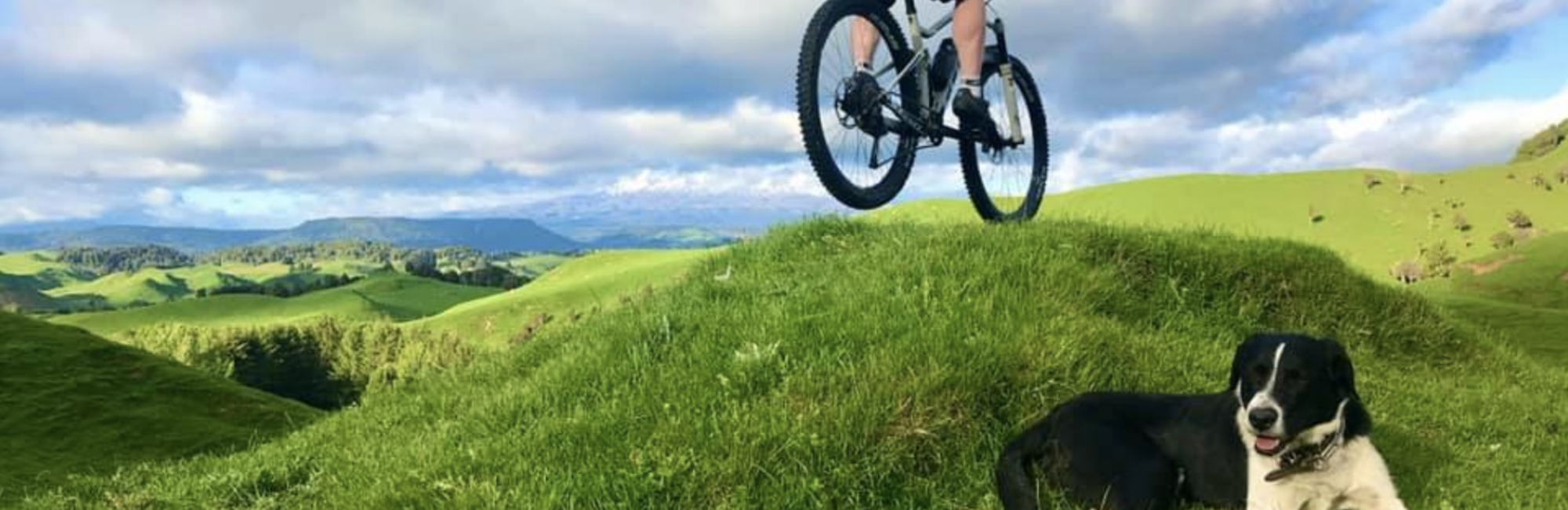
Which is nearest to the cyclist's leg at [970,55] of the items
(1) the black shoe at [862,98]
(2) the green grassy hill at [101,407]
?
(1) the black shoe at [862,98]

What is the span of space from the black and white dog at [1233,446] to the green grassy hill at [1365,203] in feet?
405

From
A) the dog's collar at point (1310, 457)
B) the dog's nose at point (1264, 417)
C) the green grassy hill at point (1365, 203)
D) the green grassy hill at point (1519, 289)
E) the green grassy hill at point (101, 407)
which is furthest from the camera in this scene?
the green grassy hill at point (1365, 203)

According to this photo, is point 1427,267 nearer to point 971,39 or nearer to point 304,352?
point 971,39

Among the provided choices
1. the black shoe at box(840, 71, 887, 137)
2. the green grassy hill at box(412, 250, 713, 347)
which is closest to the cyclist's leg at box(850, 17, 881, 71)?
the black shoe at box(840, 71, 887, 137)

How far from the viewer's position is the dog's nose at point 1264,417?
18.9 ft

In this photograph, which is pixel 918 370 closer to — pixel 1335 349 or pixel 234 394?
pixel 1335 349

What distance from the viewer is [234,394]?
222 feet

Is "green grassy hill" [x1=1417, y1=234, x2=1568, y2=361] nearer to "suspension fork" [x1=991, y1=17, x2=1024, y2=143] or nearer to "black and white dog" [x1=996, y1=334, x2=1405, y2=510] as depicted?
"suspension fork" [x1=991, y1=17, x2=1024, y2=143]

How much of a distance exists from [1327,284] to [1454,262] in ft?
414

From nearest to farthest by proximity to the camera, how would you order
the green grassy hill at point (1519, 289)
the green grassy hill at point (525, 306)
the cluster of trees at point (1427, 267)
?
the green grassy hill at point (1519, 289), the cluster of trees at point (1427, 267), the green grassy hill at point (525, 306)

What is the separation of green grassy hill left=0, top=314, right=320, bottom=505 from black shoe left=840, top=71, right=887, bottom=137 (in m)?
39.8

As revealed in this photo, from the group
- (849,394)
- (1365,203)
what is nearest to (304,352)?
(849,394)

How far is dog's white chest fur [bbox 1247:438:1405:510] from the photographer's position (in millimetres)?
6055

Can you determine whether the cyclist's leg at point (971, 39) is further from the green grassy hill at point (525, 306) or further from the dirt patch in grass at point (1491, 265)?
the green grassy hill at point (525, 306)
